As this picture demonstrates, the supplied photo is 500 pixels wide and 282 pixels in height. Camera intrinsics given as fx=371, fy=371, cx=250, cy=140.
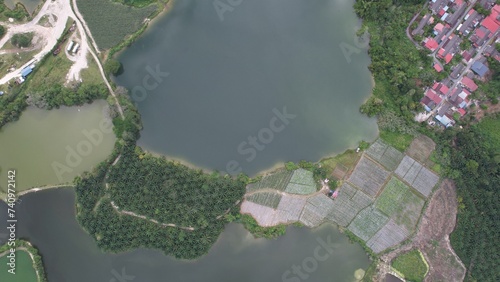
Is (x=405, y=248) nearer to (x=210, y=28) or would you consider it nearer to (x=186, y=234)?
(x=186, y=234)

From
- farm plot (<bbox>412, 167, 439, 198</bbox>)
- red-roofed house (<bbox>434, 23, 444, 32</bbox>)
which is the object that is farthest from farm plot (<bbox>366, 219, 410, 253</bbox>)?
red-roofed house (<bbox>434, 23, 444, 32</bbox>)

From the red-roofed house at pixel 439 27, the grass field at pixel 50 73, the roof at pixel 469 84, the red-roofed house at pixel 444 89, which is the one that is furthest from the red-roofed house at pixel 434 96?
the grass field at pixel 50 73

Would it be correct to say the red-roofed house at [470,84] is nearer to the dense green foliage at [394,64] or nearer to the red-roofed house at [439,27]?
the dense green foliage at [394,64]

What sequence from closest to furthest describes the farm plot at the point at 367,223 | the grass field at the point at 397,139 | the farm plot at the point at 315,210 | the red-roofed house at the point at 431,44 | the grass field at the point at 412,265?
the grass field at the point at 412,265 → the farm plot at the point at 367,223 → the farm plot at the point at 315,210 → the grass field at the point at 397,139 → the red-roofed house at the point at 431,44

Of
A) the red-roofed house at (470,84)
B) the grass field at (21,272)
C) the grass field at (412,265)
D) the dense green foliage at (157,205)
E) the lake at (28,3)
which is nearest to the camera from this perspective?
the grass field at (412,265)

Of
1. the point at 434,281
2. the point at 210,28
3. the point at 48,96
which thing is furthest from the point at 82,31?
the point at 434,281
